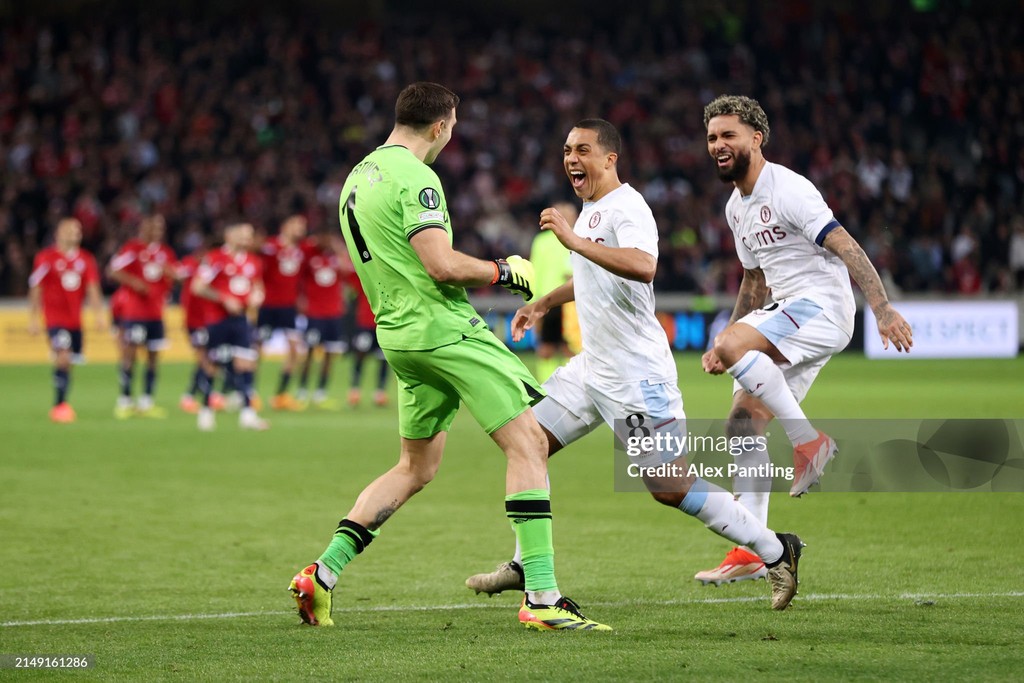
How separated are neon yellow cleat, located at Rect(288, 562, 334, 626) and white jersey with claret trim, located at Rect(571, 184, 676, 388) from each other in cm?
147

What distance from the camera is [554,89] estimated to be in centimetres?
3156

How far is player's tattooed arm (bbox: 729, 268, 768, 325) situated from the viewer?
270 inches

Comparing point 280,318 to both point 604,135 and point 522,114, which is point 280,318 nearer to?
point 604,135

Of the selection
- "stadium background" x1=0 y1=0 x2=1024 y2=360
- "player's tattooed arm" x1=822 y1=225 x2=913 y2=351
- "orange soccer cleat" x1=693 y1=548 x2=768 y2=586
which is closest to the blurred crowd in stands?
"stadium background" x1=0 y1=0 x2=1024 y2=360

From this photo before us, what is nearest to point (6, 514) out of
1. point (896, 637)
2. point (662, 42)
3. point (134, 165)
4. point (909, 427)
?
point (896, 637)

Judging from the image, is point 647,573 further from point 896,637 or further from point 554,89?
point 554,89

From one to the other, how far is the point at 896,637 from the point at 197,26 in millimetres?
29298

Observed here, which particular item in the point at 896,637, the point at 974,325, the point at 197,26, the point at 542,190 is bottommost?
the point at 896,637

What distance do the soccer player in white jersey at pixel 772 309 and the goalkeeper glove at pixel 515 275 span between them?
1289 mm

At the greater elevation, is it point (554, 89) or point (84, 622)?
point (554, 89)

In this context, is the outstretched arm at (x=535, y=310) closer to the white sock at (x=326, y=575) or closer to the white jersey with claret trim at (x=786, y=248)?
the white jersey with claret trim at (x=786, y=248)

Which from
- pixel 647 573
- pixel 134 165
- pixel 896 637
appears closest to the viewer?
pixel 896 637

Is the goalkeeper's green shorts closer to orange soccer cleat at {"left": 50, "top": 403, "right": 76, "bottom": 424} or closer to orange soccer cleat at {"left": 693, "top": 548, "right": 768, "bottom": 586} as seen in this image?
orange soccer cleat at {"left": 693, "top": 548, "right": 768, "bottom": 586}

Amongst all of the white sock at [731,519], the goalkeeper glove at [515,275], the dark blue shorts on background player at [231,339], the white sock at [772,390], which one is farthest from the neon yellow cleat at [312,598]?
the dark blue shorts on background player at [231,339]
